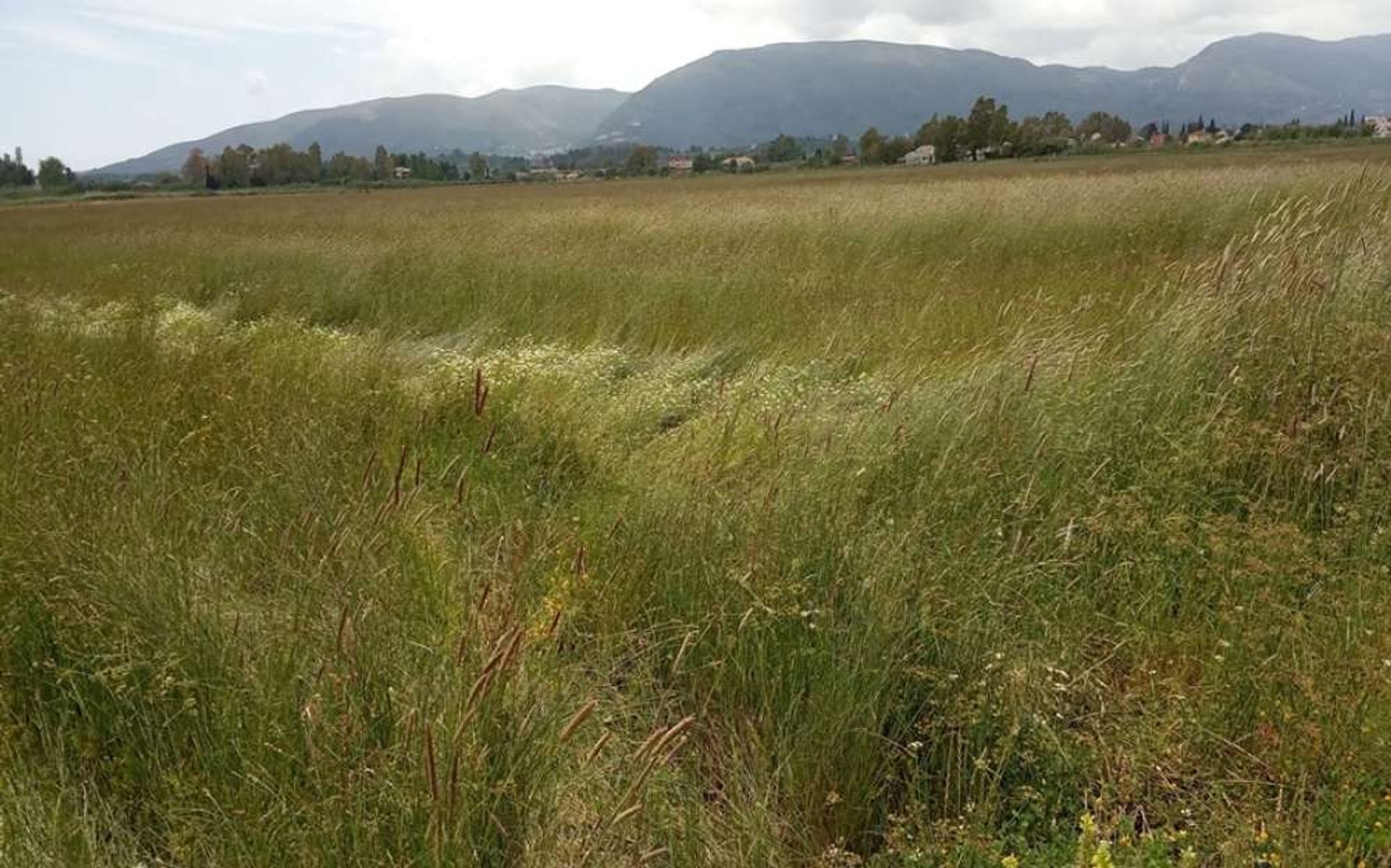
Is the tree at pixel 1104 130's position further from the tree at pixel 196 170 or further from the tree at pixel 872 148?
the tree at pixel 196 170

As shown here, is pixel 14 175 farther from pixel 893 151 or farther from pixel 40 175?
pixel 893 151

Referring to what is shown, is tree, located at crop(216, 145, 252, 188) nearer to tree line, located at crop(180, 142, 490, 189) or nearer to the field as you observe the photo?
tree line, located at crop(180, 142, 490, 189)

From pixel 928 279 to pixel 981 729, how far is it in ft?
21.9

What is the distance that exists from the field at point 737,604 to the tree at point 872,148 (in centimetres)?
9485

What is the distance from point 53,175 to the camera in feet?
334

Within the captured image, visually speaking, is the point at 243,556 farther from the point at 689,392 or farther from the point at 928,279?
the point at 928,279

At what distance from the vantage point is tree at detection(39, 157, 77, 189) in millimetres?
100500

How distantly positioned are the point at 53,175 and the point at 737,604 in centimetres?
13162

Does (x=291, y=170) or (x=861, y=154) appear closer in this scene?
(x=861, y=154)

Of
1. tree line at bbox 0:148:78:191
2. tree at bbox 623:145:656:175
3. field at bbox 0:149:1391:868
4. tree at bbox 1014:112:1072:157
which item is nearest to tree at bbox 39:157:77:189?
tree line at bbox 0:148:78:191

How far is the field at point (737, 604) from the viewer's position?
1.85m

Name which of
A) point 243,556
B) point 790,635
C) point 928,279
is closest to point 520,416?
point 243,556

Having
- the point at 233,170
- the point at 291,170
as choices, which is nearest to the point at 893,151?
the point at 291,170

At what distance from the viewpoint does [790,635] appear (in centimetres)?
241
